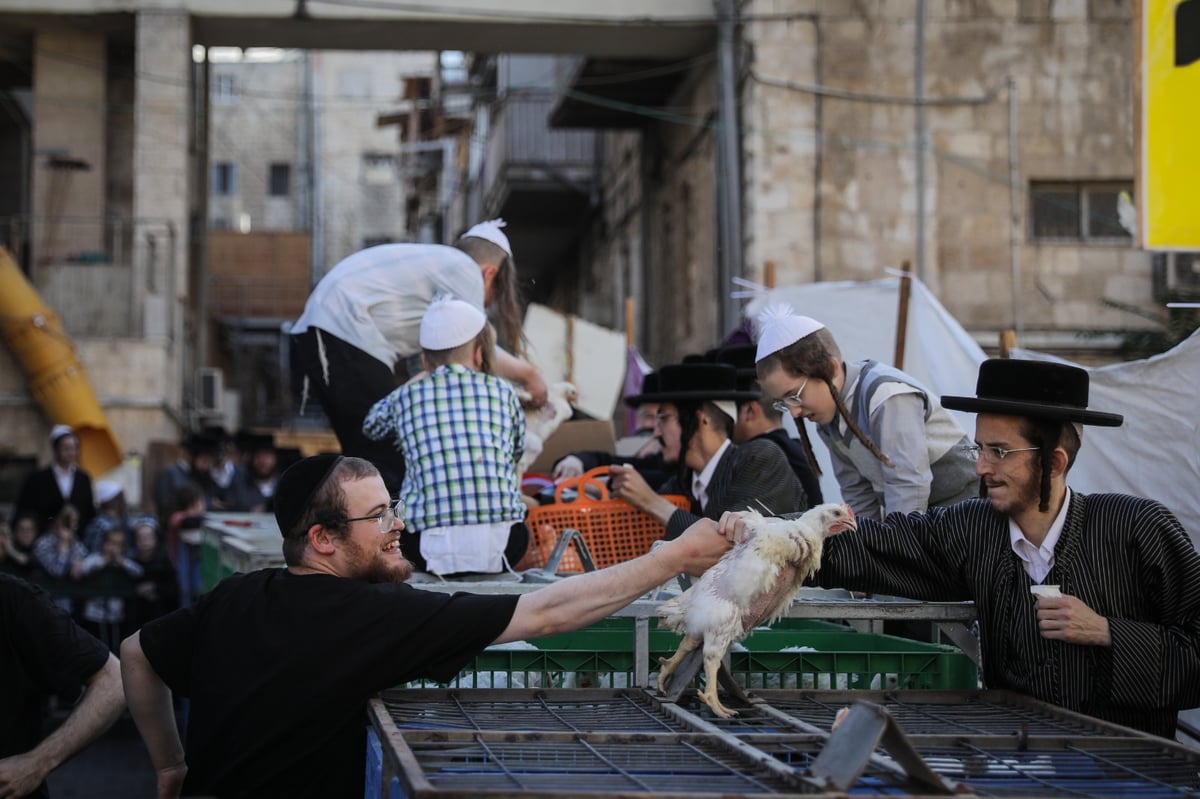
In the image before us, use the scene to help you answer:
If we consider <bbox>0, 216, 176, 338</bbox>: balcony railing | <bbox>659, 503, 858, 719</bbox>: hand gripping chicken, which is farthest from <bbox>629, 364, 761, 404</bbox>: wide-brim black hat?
<bbox>0, 216, 176, 338</bbox>: balcony railing

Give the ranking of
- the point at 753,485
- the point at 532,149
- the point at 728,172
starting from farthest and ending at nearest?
the point at 532,149 < the point at 728,172 < the point at 753,485

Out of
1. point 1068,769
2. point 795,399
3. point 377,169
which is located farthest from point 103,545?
point 377,169

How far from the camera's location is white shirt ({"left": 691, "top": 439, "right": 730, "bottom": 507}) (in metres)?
6.05

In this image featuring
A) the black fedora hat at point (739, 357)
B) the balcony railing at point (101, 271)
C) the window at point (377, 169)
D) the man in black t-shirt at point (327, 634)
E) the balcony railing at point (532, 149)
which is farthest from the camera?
the window at point (377, 169)

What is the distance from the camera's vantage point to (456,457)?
5.60 meters

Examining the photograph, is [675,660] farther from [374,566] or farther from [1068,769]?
[1068,769]

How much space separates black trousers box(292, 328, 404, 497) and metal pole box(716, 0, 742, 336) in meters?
10.2

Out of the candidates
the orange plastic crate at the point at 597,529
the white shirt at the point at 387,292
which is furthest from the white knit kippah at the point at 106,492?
the orange plastic crate at the point at 597,529

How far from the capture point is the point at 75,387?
18625mm

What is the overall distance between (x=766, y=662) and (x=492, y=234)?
145 inches

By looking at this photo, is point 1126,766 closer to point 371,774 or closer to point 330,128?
point 371,774

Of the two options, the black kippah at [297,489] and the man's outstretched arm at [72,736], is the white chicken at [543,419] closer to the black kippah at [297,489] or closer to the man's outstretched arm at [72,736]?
the man's outstretched arm at [72,736]

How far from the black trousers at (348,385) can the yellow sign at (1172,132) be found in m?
3.42

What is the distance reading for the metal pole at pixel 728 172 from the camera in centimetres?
1708
